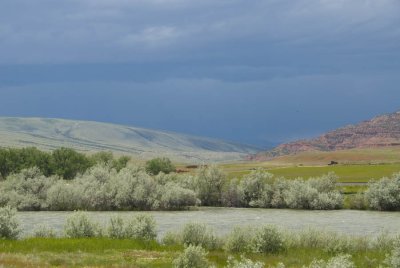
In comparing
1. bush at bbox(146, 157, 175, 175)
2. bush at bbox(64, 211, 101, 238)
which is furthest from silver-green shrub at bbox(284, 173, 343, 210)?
bush at bbox(146, 157, 175, 175)

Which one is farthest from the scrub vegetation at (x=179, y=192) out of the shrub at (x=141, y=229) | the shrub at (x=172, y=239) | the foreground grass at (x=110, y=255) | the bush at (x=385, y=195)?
the foreground grass at (x=110, y=255)

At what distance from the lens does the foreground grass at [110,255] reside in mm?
25266

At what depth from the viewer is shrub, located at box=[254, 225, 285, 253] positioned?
29766mm

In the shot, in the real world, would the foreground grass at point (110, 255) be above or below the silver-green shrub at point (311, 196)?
below

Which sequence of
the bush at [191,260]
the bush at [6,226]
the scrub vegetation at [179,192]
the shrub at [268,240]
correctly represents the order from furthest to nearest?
1. the scrub vegetation at [179,192]
2. the bush at [6,226]
3. the shrub at [268,240]
4. the bush at [191,260]

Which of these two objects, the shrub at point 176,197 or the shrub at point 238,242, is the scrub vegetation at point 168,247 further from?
the shrub at point 176,197

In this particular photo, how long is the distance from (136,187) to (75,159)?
120ft

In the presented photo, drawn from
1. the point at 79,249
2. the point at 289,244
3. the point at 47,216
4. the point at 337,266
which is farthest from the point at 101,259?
the point at 47,216

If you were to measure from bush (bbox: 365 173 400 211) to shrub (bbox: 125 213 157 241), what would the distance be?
4041 cm

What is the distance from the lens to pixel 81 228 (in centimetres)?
3516

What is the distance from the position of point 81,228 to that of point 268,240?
11.5 m

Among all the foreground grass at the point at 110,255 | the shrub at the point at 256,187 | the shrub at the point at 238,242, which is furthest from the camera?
the shrub at the point at 256,187

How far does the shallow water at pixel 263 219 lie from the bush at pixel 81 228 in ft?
31.9

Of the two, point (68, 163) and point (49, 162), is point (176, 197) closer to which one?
point (68, 163)
